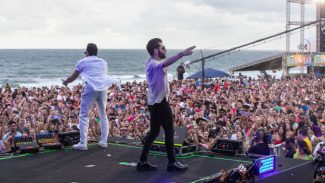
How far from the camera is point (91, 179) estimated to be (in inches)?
184

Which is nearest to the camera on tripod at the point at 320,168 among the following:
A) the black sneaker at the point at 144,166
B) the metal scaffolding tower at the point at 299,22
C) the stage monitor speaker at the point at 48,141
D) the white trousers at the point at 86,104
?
the black sneaker at the point at 144,166

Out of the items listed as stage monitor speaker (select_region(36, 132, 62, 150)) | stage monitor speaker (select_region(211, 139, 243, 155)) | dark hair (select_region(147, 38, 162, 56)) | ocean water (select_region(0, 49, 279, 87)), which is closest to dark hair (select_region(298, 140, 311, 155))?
stage monitor speaker (select_region(211, 139, 243, 155))

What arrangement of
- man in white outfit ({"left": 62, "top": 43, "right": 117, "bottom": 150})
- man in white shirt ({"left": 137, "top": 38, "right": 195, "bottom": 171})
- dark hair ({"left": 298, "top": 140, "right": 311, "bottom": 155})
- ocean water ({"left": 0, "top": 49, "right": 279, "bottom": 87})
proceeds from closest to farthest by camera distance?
man in white shirt ({"left": 137, "top": 38, "right": 195, "bottom": 171}) < man in white outfit ({"left": 62, "top": 43, "right": 117, "bottom": 150}) < dark hair ({"left": 298, "top": 140, "right": 311, "bottom": 155}) < ocean water ({"left": 0, "top": 49, "right": 279, "bottom": 87})

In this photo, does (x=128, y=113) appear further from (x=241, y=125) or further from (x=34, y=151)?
(x=34, y=151)

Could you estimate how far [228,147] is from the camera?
233 inches

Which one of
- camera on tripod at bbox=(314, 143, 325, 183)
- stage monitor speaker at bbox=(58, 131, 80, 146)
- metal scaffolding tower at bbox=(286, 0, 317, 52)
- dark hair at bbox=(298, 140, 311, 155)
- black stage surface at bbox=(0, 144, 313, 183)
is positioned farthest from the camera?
metal scaffolding tower at bbox=(286, 0, 317, 52)

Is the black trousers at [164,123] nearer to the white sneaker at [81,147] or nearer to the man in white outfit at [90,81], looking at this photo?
the man in white outfit at [90,81]

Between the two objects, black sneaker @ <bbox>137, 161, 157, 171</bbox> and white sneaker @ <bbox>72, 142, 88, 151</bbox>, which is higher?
white sneaker @ <bbox>72, 142, 88, 151</bbox>

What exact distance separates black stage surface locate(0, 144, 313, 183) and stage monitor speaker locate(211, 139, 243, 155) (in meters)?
0.14

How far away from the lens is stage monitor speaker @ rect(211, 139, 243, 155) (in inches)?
231

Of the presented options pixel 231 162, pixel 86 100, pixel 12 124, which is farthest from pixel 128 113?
pixel 231 162

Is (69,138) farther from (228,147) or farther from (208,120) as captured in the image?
(208,120)

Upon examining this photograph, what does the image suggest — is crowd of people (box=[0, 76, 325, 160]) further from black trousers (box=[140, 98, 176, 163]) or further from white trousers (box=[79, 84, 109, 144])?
black trousers (box=[140, 98, 176, 163])

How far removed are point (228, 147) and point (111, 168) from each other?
1.63 meters
